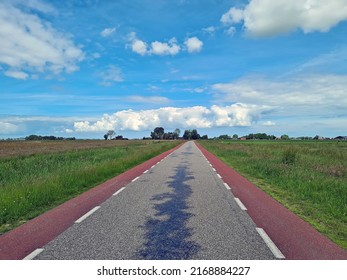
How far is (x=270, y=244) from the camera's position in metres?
5.21

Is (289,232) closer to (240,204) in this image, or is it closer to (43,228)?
(240,204)

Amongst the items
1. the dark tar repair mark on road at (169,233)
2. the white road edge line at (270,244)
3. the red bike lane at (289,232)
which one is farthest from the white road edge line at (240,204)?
the white road edge line at (270,244)

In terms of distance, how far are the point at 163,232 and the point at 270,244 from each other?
2060mm

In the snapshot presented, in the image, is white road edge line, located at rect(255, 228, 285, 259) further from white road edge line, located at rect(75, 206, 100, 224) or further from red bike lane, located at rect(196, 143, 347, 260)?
white road edge line, located at rect(75, 206, 100, 224)

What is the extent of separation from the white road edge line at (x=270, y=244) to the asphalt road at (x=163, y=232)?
1.4 inches

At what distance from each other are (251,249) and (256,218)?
216 centimetres

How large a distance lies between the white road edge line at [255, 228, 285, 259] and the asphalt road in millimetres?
36

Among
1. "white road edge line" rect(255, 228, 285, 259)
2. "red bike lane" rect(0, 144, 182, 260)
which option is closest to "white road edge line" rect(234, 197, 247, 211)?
"white road edge line" rect(255, 228, 285, 259)

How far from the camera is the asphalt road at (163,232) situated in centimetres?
478

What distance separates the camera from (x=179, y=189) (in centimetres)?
1115
